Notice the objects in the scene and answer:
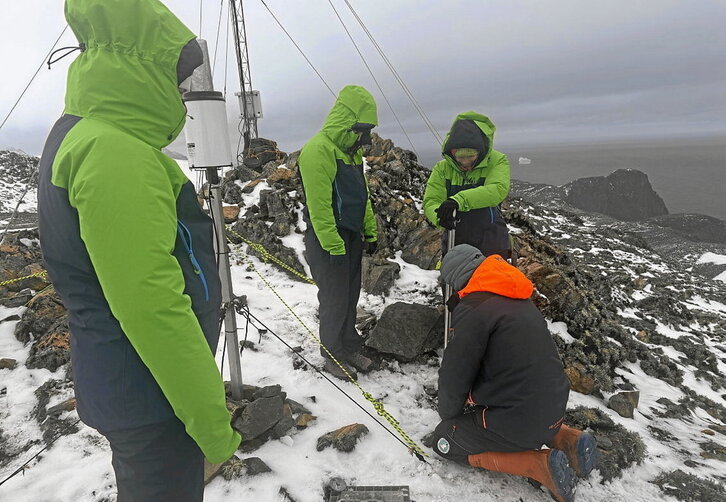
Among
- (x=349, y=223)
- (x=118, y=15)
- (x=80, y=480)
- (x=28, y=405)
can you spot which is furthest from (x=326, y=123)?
(x=28, y=405)

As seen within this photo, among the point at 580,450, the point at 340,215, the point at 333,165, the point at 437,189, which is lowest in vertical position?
the point at 580,450

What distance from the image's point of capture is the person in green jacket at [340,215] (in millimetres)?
4207

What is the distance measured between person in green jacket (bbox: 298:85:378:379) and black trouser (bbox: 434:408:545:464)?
1.58 meters

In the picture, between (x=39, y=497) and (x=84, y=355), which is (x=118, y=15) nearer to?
(x=84, y=355)

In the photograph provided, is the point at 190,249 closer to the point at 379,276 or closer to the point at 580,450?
the point at 580,450

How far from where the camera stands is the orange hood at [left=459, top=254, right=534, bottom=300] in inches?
119

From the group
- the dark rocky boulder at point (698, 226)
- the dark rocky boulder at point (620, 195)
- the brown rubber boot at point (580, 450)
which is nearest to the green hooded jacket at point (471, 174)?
the brown rubber boot at point (580, 450)

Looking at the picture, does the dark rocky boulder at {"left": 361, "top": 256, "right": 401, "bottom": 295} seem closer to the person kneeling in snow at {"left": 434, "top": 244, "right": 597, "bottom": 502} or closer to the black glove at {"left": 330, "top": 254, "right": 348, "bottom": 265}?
the black glove at {"left": 330, "top": 254, "right": 348, "bottom": 265}

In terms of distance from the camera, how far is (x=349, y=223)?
454cm

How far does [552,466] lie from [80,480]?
12.3ft

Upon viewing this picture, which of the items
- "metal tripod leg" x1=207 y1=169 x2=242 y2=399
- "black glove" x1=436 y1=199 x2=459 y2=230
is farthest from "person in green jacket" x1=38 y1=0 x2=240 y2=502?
"black glove" x1=436 y1=199 x2=459 y2=230

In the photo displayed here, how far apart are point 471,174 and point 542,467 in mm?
3355

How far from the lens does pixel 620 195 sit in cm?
7744

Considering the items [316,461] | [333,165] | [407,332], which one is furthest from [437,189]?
[316,461]
